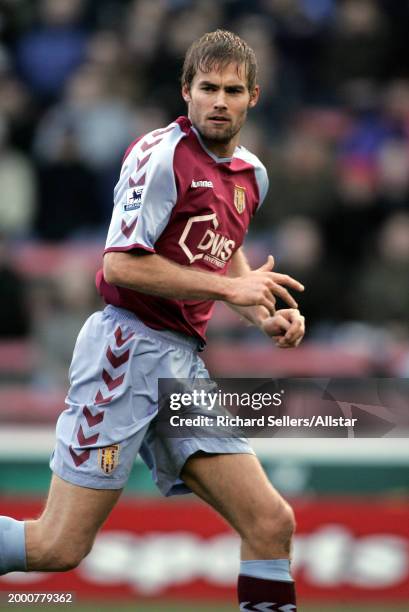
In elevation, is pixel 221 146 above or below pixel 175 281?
above

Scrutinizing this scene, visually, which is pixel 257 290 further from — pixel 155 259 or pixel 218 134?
pixel 218 134

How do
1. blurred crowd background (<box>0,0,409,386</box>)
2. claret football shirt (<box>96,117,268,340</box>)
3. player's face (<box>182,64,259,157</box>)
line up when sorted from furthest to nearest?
blurred crowd background (<box>0,0,409,386</box>) → player's face (<box>182,64,259,157</box>) → claret football shirt (<box>96,117,268,340</box>)

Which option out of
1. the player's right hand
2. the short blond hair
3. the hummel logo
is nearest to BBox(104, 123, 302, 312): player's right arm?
the player's right hand

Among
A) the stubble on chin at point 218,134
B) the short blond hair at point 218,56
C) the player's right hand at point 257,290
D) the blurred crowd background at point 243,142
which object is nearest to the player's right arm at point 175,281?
the player's right hand at point 257,290

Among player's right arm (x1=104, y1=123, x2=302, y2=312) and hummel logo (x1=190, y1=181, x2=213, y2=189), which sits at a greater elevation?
hummel logo (x1=190, y1=181, x2=213, y2=189)

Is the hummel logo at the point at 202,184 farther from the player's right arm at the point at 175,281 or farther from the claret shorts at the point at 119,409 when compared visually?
the claret shorts at the point at 119,409

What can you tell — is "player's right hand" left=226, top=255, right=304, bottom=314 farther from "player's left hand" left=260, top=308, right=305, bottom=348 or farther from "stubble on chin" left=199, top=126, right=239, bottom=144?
"stubble on chin" left=199, top=126, right=239, bottom=144

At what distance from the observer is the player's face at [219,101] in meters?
4.79

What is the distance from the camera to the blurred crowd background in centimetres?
866

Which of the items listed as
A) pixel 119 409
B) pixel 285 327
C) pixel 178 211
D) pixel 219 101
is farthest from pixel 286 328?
pixel 219 101

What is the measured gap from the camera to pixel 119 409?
4828 mm

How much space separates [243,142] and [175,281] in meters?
4.88

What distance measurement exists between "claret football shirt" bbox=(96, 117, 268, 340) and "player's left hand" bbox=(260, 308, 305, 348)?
14.9 inches

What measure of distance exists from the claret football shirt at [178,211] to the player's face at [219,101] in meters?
0.08
